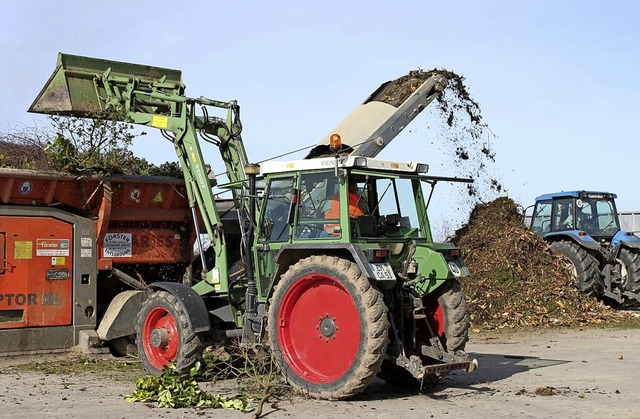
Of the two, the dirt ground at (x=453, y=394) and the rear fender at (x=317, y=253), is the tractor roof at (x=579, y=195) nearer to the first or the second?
the dirt ground at (x=453, y=394)

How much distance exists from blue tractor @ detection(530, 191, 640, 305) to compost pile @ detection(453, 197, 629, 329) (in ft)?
1.65

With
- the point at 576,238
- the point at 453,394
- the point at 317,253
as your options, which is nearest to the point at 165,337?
the point at 317,253

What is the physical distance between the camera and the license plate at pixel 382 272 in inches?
326

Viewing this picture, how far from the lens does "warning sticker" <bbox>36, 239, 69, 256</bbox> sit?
11.3 meters

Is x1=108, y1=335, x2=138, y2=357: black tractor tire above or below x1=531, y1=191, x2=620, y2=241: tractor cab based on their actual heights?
below

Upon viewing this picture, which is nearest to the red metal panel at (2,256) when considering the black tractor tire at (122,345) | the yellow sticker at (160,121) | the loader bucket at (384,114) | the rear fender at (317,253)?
the black tractor tire at (122,345)

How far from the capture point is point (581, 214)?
714 inches

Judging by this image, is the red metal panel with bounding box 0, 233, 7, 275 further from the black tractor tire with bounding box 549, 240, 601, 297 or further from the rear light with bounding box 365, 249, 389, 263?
the black tractor tire with bounding box 549, 240, 601, 297

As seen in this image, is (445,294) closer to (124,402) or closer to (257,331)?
(257,331)

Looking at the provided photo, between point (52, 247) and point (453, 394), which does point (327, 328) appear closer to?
point (453, 394)

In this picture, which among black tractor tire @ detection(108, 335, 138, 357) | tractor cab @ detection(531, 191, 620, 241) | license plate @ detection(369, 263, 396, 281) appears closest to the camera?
license plate @ detection(369, 263, 396, 281)

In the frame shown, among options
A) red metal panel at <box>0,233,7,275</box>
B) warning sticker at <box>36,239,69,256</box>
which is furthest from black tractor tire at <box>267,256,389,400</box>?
red metal panel at <box>0,233,7,275</box>

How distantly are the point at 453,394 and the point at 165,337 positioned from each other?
3187mm

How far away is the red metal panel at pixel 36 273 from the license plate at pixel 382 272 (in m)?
4.87
